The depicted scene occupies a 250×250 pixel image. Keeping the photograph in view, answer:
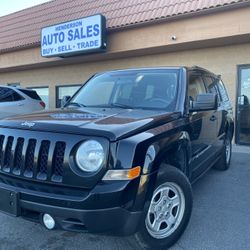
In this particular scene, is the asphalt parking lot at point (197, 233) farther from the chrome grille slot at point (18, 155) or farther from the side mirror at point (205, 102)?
the side mirror at point (205, 102)

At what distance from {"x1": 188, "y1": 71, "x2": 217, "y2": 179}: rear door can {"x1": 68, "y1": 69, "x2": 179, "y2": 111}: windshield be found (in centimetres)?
28

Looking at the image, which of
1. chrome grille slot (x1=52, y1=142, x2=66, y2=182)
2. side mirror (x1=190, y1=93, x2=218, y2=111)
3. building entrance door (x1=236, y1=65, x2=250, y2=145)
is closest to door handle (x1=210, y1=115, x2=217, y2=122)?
side mirror (x1=190, y1=93, x2=218, y2=111)

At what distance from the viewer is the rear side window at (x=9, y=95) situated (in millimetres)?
8402

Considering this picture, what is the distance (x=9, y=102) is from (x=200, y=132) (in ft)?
20.7

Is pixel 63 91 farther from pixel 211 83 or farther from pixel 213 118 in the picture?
pixel 213 118

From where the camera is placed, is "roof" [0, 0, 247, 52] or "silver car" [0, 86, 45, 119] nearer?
"silver car" [0, 86, 45, 119]

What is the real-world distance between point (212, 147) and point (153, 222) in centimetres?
214

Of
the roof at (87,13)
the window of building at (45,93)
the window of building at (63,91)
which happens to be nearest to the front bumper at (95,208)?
the roof at (87,13)

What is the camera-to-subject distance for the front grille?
2.44 metres

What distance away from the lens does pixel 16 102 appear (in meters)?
8.66

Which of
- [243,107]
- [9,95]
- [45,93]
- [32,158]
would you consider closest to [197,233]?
[32,158]

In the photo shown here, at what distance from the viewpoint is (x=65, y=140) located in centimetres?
243

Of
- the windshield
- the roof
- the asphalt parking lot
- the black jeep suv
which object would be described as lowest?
the asphalt parking lot

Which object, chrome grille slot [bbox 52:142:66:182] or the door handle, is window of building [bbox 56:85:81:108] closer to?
the door handle
